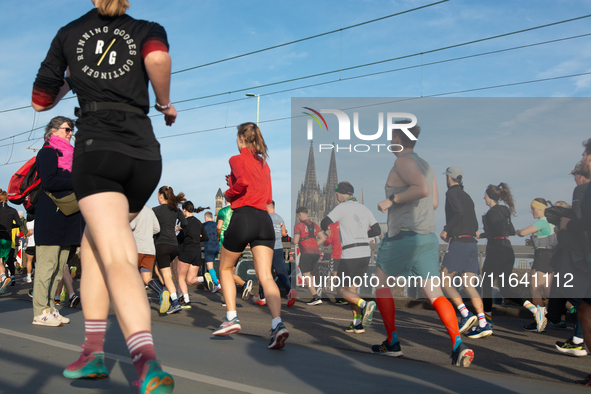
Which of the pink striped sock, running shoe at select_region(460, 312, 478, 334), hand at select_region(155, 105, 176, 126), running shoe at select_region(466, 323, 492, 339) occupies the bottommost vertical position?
running shoe at select_region(466, 323, 492, 339)

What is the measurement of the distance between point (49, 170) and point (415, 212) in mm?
3174

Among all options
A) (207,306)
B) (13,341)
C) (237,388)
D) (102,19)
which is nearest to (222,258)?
(13,341)

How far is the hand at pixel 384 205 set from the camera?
4.46 meters

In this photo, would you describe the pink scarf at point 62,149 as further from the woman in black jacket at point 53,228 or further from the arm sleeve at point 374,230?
the arm sleeve at point 374,230

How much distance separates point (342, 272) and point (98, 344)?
4.41 metres

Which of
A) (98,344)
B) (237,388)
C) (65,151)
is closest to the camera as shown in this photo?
(98,344)

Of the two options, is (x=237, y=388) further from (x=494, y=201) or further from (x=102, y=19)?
(x=494, y=201)

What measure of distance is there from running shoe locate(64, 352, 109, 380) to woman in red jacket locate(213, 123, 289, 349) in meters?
2.05

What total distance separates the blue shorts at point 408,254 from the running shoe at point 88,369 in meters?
2.53

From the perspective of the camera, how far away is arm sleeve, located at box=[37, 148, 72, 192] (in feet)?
15.9

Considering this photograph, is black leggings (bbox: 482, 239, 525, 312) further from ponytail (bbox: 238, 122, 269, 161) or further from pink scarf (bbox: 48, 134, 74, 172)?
pink scarf (bbox: 48, 134, 74, 172)

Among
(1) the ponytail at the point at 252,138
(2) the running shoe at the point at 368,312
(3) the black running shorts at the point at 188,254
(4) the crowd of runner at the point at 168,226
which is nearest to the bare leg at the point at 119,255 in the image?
(4) the crowd of runner at the point at 168,226

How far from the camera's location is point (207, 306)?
8.97m

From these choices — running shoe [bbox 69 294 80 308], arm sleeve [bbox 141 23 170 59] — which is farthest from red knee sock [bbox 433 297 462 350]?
running shoe [bbox 69 294 80 308]
